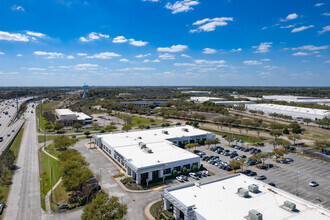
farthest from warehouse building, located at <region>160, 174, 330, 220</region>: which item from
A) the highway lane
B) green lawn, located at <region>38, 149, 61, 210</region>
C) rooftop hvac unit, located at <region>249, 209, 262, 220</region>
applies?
green lawn, located at <region>38, 149, 61, 210</region>

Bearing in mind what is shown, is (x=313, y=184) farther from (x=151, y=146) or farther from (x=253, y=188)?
(x=151, y=146)

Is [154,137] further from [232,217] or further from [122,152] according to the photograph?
[232,217]

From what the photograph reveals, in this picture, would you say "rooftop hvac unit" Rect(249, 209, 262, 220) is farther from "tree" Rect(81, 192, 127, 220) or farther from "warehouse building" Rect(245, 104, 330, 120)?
"warehouse building" Rect(245, 104, 330, 120)

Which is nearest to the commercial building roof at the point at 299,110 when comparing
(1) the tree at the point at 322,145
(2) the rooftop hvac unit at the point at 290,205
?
(1) the tree at the point at 322,145

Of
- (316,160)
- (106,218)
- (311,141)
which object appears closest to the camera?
(106,218)

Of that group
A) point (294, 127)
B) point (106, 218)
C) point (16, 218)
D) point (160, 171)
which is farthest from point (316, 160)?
point (16, 218)
